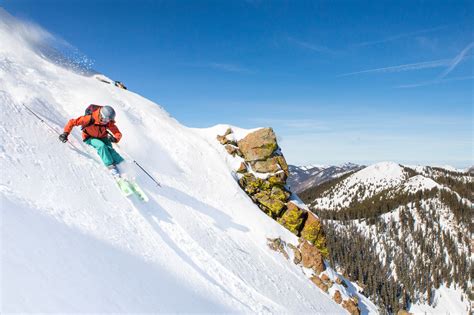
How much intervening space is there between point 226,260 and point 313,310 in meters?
7.63

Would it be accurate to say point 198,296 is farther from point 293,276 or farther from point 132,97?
point 132,97

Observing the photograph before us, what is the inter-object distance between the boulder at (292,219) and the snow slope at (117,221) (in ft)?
6.61

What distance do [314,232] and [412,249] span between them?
151883mm

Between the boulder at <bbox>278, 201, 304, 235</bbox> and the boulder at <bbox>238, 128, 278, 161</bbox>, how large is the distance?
18.2 feet

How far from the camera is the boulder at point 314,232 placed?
29234 millimetres

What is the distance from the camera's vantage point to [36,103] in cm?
1573

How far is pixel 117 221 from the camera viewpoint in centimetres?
1117

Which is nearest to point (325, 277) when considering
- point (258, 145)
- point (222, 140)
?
point (258, 145)

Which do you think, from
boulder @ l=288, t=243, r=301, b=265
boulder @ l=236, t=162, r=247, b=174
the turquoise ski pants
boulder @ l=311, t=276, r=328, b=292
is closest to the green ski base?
the turquoise ski pants

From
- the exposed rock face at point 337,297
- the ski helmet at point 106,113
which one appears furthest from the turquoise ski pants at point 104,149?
the exposed rock face at point 337,297

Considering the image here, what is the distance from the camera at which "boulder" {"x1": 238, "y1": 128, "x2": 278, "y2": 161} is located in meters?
30.1

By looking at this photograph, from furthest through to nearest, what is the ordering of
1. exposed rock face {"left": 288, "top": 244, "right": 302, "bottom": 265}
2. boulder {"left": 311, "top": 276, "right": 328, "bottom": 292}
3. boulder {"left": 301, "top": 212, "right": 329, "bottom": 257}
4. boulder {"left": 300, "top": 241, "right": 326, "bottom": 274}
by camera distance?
boulder {"left": 301, "top": 212, "right": 329, "bottom": 257} < boulder {"left": 300, "top": 241, "right": 326, "bottom": 274} < exposed rock face {"left": 288, "top": 244, "right": 302, "bottom": 265} < boulder {"left": 311, "top": 276, "right": 328, "bottom": 292}

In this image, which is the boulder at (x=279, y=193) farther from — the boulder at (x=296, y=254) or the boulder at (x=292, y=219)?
the boulder at (x=296, y=254)

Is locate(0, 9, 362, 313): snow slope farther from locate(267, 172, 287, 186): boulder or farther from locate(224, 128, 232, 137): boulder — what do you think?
locate(267, 172, 287, 186): boulder
